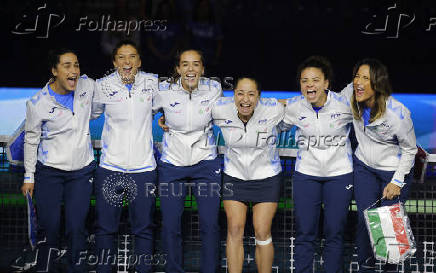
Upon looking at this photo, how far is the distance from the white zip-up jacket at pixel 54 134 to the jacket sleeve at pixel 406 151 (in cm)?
212

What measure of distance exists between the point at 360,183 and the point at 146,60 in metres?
6.75

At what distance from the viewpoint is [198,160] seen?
203 inches

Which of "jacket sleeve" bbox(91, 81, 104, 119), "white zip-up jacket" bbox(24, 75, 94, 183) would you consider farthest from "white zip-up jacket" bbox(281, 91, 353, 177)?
"white zip-up jacket" bbox(24, 75, 94, 183)

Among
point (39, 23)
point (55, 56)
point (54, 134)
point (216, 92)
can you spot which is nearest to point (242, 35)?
point (39, 23)

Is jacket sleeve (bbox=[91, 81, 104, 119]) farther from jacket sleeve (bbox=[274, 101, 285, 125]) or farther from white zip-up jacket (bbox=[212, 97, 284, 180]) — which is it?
jacket sleeve (bbox=[274, 101, 285, 125])

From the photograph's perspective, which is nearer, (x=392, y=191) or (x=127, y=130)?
(x=392, y=191)

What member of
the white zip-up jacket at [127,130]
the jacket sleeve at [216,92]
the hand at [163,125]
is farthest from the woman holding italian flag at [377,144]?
the white zip-up jacket at [127,130]

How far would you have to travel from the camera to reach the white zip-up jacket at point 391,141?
4.84 meters

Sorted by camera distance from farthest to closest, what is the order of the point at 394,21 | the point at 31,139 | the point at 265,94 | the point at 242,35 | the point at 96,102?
the point at 242,35, the point at 394,21, the point at 265,94, the point at 96,102, the point at 31,139

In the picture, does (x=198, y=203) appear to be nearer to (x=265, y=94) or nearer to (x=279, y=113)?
(x=279, y=113)

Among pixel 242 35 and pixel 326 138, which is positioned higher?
pixel 242 35

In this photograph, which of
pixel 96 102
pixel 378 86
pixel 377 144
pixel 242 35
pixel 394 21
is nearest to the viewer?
pixel 378 86

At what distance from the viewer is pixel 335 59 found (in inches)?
443

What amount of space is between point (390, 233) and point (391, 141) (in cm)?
61
